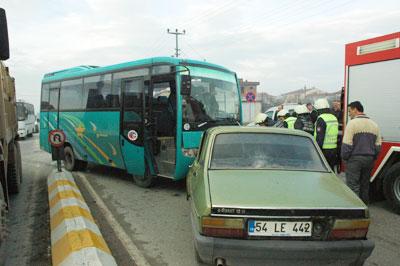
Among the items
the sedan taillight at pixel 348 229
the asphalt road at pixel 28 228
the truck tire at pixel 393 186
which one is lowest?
the asphalt road at pixel 28 228

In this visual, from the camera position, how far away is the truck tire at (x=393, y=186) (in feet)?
21.1

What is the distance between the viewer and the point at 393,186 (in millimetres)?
6480

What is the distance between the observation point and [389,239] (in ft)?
17.1

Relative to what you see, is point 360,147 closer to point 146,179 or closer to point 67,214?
point 67,214

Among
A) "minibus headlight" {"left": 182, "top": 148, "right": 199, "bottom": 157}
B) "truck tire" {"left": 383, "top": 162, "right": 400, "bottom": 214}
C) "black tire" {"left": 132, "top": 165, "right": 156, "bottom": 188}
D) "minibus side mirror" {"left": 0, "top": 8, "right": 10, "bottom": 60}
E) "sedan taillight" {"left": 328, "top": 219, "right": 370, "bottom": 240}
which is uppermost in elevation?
"minibus side mirror" {"left": 0, "top": 8, "right": 10, "bottom": 60}

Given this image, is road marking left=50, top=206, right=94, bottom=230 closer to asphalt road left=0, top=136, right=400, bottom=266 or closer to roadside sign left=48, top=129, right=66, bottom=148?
asphalt road left=0, top=136, right=400, bottom=266

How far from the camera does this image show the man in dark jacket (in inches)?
236

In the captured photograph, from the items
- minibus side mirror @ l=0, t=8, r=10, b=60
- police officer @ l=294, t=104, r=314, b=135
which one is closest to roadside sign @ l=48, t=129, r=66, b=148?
minibus side mirror @ l=0, t=8, r=10, b=60

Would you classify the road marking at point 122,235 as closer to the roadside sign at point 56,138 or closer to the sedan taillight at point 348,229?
the roadside sign at point 56,138

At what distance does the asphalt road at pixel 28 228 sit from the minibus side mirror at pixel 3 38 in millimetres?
2059

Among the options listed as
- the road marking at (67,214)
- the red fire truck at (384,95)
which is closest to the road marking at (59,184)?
the road marking at (67,214)

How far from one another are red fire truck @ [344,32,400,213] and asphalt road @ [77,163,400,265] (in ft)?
1.92

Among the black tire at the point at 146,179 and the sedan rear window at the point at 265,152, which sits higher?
the sedan rear window at the point at 265,152

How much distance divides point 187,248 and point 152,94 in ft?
13.7
